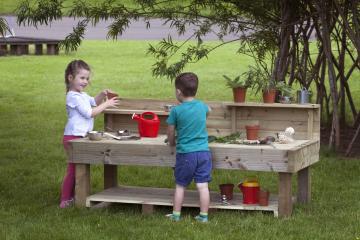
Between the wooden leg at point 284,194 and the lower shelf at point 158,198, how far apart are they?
0.24ft

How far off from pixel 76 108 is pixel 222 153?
131 cm

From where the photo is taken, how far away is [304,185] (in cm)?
763

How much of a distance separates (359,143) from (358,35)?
1.47 meters

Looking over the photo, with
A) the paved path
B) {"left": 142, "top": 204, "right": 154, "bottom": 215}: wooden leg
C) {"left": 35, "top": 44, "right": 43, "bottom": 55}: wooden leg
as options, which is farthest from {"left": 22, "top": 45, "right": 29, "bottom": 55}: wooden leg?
{"left": 142, "top": 204, "right": 154, "bottom": 215}: wooden leg

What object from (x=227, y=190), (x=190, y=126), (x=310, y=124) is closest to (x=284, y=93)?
(x=310, y=124)

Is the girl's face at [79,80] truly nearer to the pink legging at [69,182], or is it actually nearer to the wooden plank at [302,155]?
the pink legging at [69,182]

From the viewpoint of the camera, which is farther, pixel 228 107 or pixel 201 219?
pixel 228 107

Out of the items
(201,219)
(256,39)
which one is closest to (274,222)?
(201,219)

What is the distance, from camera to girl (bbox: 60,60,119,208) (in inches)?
291

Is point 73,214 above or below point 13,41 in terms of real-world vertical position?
below

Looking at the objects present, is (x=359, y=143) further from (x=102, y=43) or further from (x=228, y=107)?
(x=102, y=43)

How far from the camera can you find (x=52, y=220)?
23.0ft

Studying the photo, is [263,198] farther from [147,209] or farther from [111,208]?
[111,208]

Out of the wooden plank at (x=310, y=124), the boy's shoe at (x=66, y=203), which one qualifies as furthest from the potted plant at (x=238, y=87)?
Result: the boy's shoe at (x=66, y=203)
